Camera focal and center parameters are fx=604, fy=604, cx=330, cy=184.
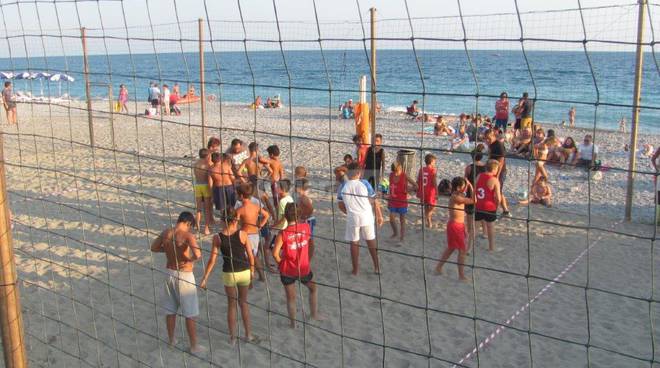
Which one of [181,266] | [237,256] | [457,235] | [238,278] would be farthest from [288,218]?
[457,235]

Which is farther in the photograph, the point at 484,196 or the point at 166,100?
the point at 166,100

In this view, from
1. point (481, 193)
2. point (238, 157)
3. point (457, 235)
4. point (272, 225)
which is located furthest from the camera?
point (238, 157)

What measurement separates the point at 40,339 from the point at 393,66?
1916 inches

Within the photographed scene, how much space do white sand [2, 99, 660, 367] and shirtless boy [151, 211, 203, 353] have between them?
0.15m

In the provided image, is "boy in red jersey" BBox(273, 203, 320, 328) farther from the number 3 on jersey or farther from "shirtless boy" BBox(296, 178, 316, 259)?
the number 3 on jersey

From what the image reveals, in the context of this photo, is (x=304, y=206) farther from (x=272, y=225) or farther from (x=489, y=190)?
(x=489, y=190)

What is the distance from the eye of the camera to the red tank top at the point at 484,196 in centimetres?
646

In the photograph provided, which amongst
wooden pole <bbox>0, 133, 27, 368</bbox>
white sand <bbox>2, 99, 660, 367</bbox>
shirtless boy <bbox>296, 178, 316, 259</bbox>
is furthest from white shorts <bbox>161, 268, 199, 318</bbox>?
wooden pole <bbox>0, 133, 27, 368</bbox>

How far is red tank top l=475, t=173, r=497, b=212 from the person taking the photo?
6.46m

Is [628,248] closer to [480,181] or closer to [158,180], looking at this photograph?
[480,181]

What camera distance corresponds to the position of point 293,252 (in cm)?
476

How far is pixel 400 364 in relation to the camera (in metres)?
4.58

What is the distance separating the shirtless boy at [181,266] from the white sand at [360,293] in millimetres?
153

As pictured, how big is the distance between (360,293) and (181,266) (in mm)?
2240
